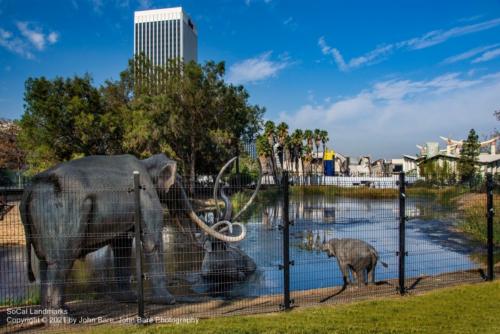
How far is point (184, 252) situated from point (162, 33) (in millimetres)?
91939

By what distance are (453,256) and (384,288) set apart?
21.7 ft

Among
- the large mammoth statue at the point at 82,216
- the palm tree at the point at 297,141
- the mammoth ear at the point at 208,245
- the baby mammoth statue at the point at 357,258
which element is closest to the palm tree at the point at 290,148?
the palm tree at the point at 297,141

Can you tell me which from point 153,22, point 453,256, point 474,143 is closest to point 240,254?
point 453,256

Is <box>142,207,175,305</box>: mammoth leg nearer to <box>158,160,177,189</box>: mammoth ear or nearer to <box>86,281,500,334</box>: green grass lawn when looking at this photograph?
<box>158,160,177,189</box>: mammoth ear

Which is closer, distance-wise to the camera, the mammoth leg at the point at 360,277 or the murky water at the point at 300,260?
the mammoth leg at the point at 360,277

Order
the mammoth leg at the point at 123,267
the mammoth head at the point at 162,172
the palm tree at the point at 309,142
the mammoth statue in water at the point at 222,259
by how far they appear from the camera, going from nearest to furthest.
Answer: the mammoth leg at the point at 123,267 < the mammoth head at the point at 162,172 < the mammoth statue in water at the point at 222,259 < the palm tree at the point at 309,142

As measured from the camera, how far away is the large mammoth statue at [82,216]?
629cm

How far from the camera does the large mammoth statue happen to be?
20.6 feet

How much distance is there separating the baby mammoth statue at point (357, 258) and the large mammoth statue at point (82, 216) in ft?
7.24

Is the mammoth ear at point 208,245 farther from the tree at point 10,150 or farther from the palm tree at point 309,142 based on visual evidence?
the palm tree at point 309,142

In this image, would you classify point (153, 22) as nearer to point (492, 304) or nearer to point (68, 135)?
point (68, 135)

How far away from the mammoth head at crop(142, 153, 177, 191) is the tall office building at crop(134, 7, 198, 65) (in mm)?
85658

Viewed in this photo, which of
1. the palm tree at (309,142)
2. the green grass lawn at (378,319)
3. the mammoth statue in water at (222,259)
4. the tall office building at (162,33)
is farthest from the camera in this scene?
the tall office building at (162,33)

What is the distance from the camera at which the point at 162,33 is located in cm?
9431
